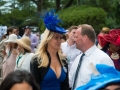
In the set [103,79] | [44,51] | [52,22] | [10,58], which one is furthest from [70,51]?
[103,79]

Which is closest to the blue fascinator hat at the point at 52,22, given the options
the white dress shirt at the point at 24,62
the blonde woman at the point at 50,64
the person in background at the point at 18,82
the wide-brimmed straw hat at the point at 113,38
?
the blonde woman at the point at 50,64

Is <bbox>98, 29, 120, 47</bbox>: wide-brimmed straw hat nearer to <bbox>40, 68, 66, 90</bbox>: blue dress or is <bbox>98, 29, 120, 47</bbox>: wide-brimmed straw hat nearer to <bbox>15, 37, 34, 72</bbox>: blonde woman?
<bbox>40, 68, 66, 90</bbox>: blue dress

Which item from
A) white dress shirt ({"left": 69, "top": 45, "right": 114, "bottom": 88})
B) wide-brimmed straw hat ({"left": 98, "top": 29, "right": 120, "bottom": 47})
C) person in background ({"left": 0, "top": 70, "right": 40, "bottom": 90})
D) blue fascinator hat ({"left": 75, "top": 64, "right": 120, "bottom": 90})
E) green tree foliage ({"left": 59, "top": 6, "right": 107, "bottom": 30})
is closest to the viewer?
blue fascinator hat ({"left": 75, "top": 64, "right": 120, "bottom": 90})

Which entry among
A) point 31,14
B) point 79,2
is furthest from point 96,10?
point 31,14

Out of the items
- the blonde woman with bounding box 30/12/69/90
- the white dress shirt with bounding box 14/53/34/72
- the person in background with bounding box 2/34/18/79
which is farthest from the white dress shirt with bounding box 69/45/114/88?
the person in background with bounding box 2/34/18/79

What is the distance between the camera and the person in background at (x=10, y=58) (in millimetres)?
7762

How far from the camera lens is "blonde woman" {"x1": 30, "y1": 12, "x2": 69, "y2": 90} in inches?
209

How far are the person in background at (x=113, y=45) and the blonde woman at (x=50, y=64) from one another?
3.40 ft

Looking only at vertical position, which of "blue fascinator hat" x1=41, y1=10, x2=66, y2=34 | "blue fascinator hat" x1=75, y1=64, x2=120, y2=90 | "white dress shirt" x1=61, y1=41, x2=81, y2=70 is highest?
"blue fascinator hat" x1=75, y1=64, x2=120, y2=90

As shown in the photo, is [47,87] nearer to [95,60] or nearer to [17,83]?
[95,60]

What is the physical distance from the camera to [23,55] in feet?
24.1

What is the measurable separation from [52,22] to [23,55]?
1.88 metres

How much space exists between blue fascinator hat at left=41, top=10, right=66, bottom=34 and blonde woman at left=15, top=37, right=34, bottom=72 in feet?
5.00

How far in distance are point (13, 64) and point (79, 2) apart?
23.0 metres
